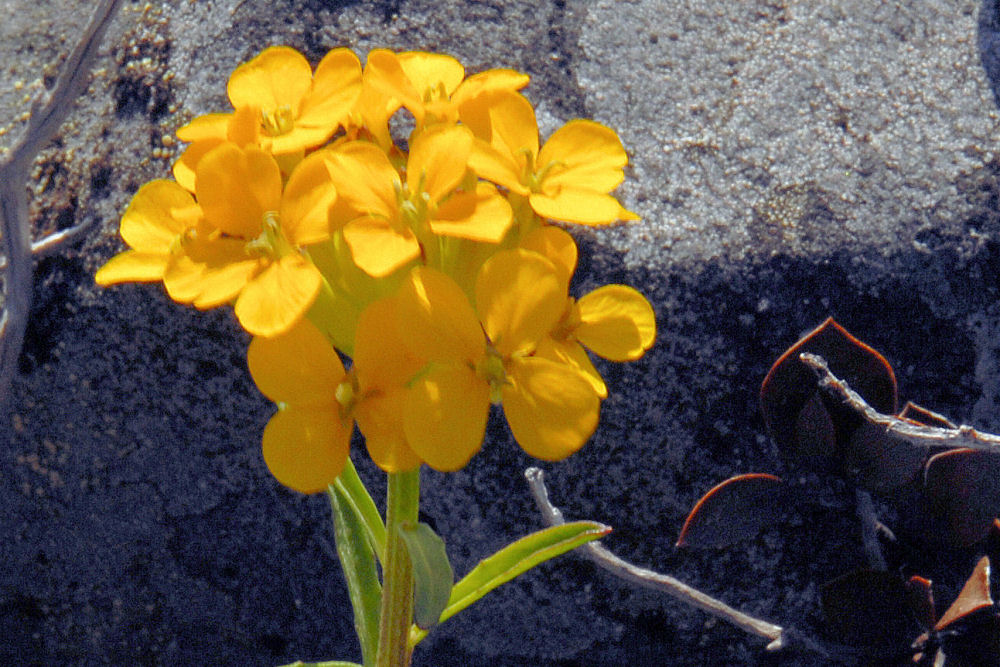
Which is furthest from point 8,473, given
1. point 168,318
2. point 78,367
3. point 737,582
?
point 737,582

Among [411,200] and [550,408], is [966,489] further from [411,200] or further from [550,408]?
[411,200]

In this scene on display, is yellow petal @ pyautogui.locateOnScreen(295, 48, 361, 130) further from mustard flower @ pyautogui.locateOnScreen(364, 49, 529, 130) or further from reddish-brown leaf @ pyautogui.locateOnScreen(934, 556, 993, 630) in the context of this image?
reddish-brown leaf @ pyautogui.locateOnScreen(934, 556, 993, 630)

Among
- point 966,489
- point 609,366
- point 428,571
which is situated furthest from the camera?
point 609,366

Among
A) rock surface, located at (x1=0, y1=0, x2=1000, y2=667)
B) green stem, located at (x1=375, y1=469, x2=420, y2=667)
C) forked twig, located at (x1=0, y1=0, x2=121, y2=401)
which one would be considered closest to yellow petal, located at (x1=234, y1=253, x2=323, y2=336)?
green stem, located at (x1=375, y1=469, x2=420, y2=667)

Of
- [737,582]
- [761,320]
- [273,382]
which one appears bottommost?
[737,582]

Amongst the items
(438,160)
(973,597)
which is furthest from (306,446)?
(973,597)

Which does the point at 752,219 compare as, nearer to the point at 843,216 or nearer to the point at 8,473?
the point at 843,216
